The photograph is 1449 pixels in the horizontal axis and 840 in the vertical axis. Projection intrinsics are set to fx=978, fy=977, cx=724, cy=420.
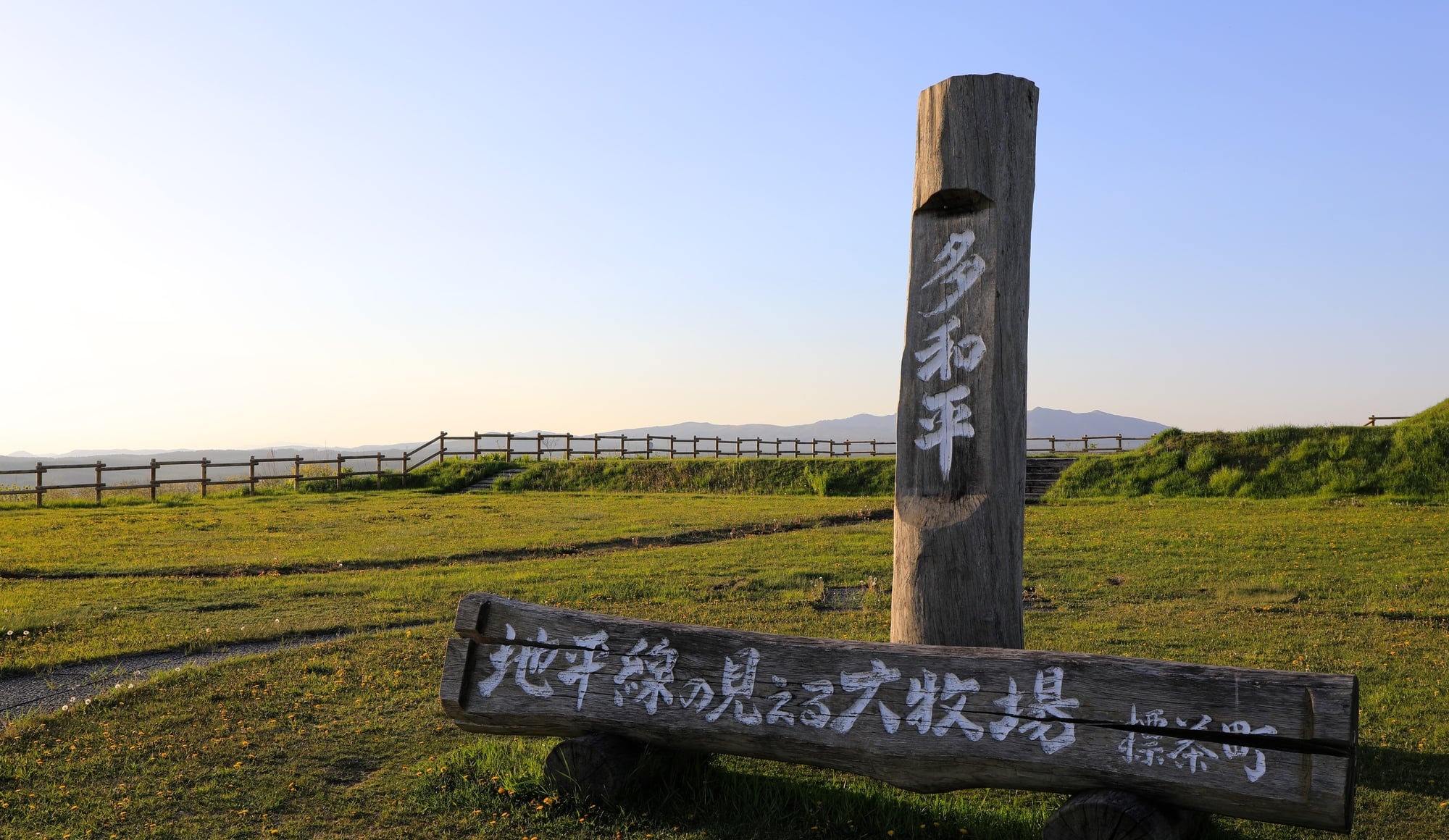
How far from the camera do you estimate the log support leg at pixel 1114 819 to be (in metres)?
4.29

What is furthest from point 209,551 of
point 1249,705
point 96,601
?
point 1249,705

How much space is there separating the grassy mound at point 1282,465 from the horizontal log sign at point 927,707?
21721mm

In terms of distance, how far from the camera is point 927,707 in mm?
4801

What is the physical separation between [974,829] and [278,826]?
3.77 meters

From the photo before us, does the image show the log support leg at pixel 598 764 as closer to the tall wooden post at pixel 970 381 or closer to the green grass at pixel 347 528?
the tall wooden post at pixel 970 381

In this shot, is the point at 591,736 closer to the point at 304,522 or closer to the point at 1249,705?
the point at 1249,705

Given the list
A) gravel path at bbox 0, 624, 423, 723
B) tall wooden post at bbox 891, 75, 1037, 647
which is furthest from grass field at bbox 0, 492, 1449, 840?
tall wooden post at bbox 891, 75, 1037, 647

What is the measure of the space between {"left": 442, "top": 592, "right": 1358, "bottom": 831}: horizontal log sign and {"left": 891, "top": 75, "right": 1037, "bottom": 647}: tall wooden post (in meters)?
0.59

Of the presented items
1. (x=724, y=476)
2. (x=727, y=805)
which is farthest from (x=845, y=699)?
(x=724, y=476)

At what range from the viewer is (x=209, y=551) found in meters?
17.4

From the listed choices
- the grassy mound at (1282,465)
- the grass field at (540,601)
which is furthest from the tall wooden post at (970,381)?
the grassy mound at (1282,465)

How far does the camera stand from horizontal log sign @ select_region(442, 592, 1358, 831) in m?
4.19

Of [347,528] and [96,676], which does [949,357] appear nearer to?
[96,676]

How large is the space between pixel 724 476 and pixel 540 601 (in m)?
22.0
